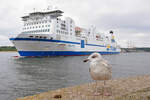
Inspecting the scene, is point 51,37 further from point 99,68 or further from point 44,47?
point 99,68

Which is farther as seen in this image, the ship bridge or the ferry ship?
the ship bridge

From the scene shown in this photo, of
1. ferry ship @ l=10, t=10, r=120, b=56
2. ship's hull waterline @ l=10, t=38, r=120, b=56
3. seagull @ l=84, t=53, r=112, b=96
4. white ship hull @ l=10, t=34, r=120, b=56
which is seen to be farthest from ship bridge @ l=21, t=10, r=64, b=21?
seagull @ l=84, t=53, r=112, b=96

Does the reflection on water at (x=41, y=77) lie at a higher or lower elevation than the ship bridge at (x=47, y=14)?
lower

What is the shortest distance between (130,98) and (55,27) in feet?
103

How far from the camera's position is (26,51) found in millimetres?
29250

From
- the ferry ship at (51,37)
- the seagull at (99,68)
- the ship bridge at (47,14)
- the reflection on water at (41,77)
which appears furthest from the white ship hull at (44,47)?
the seagull at (99,68)

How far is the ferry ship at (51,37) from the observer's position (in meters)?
28.6

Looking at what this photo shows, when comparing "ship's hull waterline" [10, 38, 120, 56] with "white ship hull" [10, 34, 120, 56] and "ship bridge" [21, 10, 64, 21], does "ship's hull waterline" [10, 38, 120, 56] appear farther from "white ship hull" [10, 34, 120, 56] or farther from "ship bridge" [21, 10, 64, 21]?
"ship bridge" [21, 10, 64, 21]

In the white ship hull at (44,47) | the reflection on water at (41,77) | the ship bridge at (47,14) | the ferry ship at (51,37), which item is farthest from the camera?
the ship bridge at (47,14)

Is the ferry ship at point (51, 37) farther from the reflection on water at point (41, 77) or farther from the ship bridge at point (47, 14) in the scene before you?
the reflection on water at point (41, 77)

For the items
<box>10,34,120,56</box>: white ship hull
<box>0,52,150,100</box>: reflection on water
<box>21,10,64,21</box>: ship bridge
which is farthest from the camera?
<box>21,10,64,21</box>: ship bridge

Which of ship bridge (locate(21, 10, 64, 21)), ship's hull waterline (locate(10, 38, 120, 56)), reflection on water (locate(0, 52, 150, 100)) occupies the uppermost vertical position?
ship bridge (locate(21, 10, 64, 21))

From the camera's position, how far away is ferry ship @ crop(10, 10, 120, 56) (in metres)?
28.6

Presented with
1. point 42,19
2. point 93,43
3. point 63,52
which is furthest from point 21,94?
point 93,43
